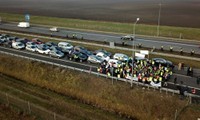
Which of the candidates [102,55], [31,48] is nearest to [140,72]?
[102,55]

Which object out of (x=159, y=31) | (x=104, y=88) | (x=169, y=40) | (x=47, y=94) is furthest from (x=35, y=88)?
(x=159, y=31)

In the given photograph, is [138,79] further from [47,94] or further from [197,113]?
[47,94]

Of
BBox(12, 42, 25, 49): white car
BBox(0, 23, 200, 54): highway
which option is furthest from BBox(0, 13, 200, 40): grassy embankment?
BBox(12, 42, 25, 49): white car

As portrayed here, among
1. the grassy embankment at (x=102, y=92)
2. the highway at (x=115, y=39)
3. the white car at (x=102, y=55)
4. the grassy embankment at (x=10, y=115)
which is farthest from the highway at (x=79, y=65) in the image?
the highway at (x=115, y=39)

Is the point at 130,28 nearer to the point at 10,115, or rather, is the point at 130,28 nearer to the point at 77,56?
the point at 77,56

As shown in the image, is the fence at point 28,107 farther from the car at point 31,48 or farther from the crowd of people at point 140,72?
the car at point 31,48
